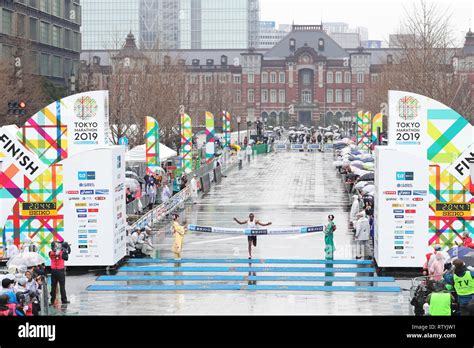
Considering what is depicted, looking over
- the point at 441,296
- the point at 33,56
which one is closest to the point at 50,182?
the point at 441,296

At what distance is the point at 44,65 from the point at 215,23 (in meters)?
112

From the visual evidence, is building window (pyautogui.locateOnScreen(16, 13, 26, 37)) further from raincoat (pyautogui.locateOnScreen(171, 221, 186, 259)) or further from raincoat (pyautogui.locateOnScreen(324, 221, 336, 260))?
raincoat (pyautogui.locateOnScreen(324, 221, 336, 260))

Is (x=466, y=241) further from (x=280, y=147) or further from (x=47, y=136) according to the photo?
Answer: (x=280, y=147)

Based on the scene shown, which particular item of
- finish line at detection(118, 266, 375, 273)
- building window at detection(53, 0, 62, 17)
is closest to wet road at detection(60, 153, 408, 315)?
finish line at detection(118, 266, 375, 273)

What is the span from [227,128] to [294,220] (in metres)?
48.5

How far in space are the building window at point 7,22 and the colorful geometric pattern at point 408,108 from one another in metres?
52.5

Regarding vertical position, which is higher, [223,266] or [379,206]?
[379,206]

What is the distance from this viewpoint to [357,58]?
163 m

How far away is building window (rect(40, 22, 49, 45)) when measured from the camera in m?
85.5

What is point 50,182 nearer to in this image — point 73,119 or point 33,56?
point 73,119

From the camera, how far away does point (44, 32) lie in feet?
283

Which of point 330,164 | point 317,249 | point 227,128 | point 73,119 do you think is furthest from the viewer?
point 227,128

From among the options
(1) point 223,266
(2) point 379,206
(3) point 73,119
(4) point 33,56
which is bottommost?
(1) point 223,266
